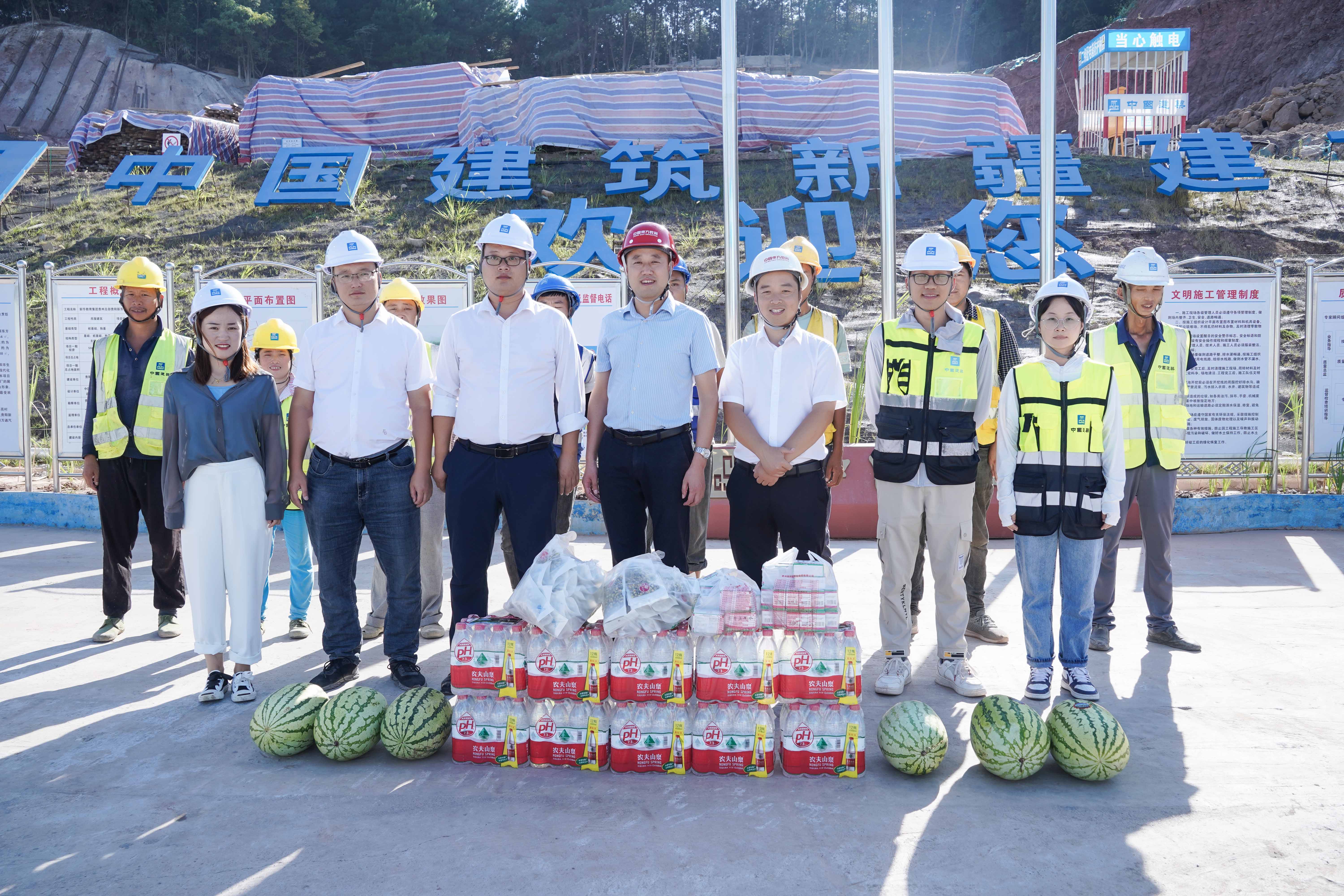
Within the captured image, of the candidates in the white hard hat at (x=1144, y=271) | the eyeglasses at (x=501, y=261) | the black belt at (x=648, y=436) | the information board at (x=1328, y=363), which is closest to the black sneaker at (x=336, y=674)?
the black belt at (x=648, y=436)

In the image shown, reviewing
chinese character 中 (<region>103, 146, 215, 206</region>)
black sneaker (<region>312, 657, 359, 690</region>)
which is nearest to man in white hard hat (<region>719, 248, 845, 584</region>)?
black sneaker (<region>312, 657, 359, 690</region>)

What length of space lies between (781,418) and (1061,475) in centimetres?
120

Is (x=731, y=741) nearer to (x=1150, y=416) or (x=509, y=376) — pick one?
(x=509, y=376)

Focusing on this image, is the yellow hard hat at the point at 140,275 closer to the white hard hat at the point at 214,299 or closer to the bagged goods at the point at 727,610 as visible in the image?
the white hard hat at the point at 214,299

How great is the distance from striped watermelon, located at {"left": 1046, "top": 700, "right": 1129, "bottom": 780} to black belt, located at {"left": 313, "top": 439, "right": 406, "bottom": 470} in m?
2.89

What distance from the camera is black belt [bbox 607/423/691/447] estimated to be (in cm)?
423

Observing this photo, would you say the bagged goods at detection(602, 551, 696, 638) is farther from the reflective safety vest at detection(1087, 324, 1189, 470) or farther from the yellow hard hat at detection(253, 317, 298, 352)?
the reflective safety vest at detection(1087, 324, 1189, 470)

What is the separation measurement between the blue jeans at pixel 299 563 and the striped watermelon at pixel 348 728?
1.72m

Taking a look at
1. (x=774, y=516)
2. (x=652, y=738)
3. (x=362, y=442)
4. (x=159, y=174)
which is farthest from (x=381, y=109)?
(x=652, y=738)

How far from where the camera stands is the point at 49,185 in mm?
20328

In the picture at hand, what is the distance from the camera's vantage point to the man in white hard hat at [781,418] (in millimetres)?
4246

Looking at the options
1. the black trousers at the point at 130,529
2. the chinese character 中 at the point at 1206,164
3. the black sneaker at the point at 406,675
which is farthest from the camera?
the chinese character 中 at the point at 1206,164

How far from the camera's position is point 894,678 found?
442 centimetres

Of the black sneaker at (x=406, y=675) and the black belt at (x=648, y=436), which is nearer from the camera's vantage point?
the black belt at (x=648, y=436)
